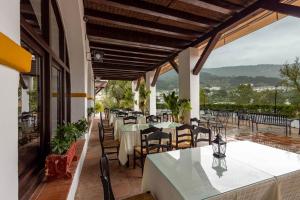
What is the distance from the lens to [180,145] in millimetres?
3854

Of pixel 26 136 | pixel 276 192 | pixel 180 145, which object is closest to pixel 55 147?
pixel 26 136

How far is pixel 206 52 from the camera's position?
5.38 m

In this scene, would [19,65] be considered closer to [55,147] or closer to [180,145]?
[55,147]

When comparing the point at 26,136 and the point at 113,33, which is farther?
the point at 113,33

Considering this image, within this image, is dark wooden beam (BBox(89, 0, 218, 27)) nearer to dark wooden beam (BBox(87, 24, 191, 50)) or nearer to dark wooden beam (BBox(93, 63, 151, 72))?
dark wooden beam (BBox(87, 24, 191, 50))

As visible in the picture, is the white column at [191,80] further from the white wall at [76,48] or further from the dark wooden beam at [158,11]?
the white wall at [76,48]

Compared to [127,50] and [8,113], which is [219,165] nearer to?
[8,113]

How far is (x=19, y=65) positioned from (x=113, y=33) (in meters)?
4.63

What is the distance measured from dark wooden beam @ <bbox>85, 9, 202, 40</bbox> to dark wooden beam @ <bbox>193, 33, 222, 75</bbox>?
482 mm

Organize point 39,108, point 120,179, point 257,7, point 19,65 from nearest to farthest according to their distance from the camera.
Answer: point 19,65 < point 39,108 < point 120,179 < point 257,7

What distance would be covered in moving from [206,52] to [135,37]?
2139 mm

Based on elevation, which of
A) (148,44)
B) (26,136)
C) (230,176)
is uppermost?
(148,44)

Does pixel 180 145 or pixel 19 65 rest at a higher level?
pixel 19 65

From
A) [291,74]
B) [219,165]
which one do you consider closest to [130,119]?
[219,165]
